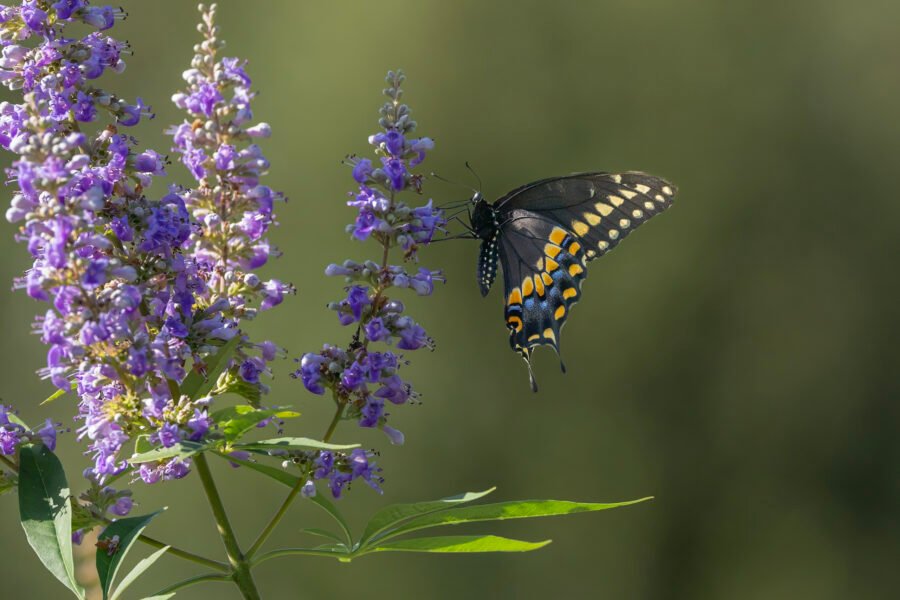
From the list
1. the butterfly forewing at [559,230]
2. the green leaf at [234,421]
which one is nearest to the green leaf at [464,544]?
the green leaf at [234,421]

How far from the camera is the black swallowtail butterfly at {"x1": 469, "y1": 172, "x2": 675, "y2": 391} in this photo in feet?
16.8

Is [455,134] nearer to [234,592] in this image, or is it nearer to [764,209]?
[764,209]

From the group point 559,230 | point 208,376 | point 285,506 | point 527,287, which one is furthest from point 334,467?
point 559,230

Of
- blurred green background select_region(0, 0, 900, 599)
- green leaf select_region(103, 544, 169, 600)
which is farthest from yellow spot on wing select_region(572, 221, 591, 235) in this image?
blurred green background select_region(0, 0, 900, 599)

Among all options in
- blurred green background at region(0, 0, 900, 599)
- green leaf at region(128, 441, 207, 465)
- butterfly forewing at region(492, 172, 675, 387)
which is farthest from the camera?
blurred green background at region(0, 0, 900, 599)

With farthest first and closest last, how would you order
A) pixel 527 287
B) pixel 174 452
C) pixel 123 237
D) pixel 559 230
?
pixel 559 230 < pixel 527 287 < pixel 123 237 < pixel 174 452

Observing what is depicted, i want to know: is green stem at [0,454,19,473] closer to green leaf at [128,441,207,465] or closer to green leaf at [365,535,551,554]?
green leaf at [128,441,207,465]

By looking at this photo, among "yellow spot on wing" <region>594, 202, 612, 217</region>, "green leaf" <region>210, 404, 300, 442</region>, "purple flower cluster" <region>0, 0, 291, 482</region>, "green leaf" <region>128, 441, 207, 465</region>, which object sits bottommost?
"green leaf" <region>128, 441, 207, 465</region>

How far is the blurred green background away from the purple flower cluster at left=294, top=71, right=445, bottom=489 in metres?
10.1

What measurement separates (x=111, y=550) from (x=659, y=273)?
1223 centimetres

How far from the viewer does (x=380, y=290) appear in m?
2.81

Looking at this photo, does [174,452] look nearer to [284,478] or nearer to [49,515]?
[49,515]

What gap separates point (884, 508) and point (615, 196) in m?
10.8

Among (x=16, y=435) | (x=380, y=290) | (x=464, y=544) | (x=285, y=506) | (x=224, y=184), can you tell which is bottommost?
(x=464, y=544)
